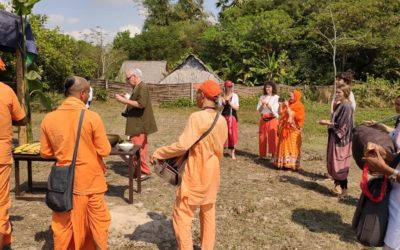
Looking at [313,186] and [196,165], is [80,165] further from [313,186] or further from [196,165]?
[313,186]

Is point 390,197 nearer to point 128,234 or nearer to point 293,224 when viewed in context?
point 293,224

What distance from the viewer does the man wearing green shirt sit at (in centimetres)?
589

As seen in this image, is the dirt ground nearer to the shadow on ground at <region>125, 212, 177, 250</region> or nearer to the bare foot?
the shadow on ground at <region>125, 212, 177, 250</region>

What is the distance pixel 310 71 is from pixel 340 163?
1999 cm

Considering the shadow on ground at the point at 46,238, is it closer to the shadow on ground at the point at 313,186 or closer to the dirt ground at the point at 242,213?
the dirt ground at the point at 242,213

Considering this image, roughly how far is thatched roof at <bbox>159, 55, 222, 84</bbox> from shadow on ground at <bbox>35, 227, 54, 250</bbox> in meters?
21.2

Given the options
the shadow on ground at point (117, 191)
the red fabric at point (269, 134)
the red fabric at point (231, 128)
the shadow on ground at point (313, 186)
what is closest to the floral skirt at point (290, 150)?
the shadow on ground at point (313, 186)

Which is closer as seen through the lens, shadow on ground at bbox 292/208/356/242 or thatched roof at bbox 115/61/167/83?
shadow on ground at bbox 292/208/356/242

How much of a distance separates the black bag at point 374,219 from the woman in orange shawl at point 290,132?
4.28 metres

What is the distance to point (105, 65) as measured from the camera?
34.2 meters

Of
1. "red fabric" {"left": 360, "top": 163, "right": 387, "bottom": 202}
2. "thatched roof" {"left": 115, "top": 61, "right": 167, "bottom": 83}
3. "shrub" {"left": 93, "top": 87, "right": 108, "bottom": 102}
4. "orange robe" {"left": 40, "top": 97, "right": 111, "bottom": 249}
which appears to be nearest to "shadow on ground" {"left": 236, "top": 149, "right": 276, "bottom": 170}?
"red fabric" {"left": 360, "top": 163, "right": 387, "bottom": 202}

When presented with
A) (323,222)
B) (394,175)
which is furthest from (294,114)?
(394,175)

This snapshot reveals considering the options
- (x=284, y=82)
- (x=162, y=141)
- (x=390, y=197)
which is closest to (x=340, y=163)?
(x=390, y=197)

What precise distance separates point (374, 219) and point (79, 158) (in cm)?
235
